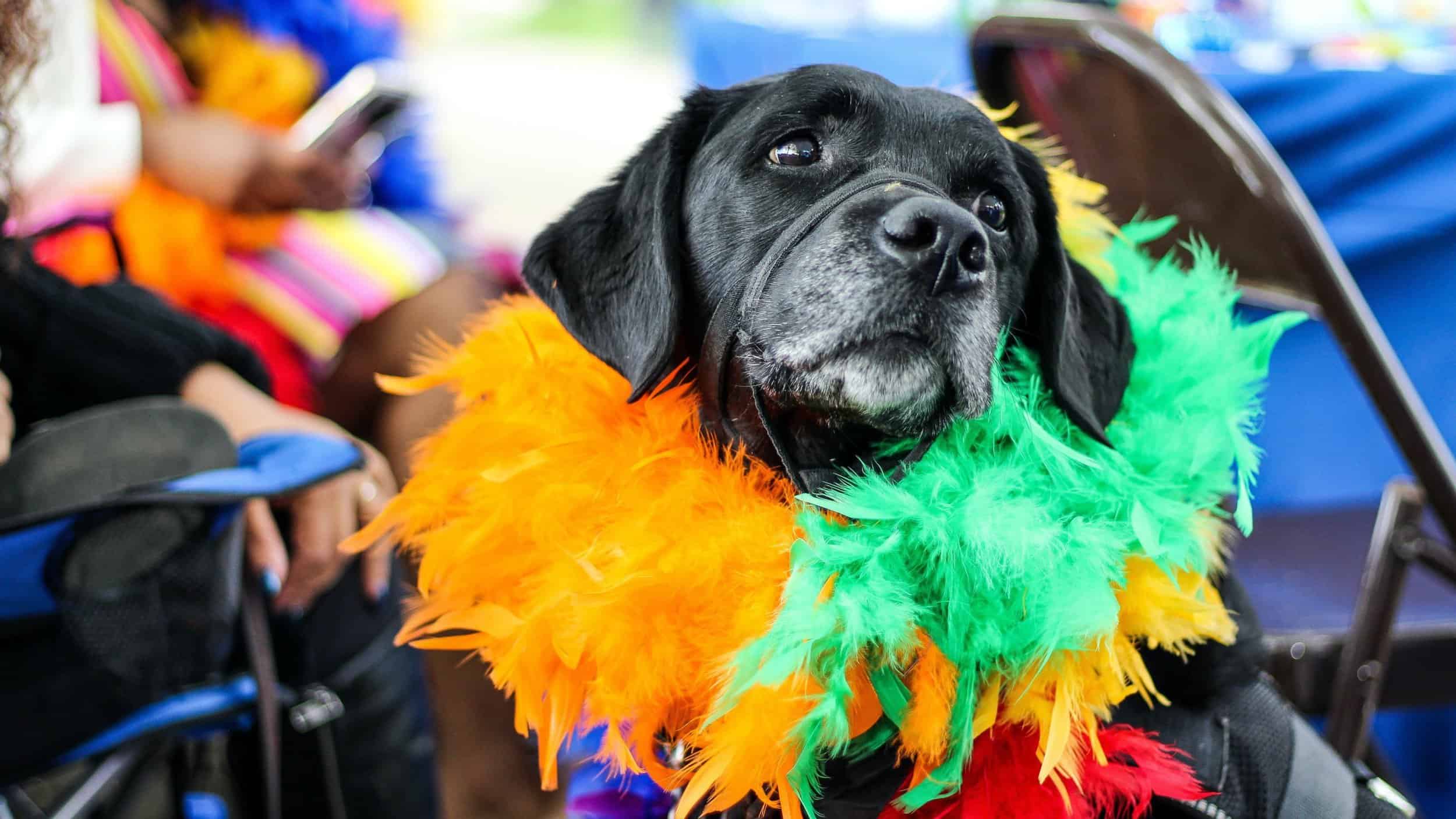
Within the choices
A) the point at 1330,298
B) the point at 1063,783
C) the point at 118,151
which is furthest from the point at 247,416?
the point at 1330,298

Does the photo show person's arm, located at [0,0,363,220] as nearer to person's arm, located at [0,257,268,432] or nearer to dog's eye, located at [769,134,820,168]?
person's arm, located at [0,257,268,432]

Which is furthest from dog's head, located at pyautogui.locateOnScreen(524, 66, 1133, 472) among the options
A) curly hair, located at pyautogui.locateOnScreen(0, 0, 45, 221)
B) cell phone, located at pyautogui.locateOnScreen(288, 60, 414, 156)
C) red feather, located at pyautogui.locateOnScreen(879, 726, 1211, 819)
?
cell phone, located at pyautogui.locateOnScreen(288, 60, 414, 156)

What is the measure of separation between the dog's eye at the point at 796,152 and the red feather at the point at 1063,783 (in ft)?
1.70

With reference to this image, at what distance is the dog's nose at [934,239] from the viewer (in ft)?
2.54

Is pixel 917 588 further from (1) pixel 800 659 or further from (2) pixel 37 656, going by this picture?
(2) pixel 37 656

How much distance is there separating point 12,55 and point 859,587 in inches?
41.4

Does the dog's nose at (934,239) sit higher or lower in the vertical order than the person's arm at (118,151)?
higher

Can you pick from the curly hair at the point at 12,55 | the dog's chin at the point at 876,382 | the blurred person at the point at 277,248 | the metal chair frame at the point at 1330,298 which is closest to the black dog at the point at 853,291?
the dog's chin at the point at 876,382

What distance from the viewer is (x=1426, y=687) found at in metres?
1.34

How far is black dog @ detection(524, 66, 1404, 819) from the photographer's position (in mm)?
804

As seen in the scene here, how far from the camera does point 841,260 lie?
80 cm

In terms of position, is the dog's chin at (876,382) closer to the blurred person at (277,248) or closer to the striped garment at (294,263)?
the blurred person at (277,248)

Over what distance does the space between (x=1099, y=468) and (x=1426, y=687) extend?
843 millimetres

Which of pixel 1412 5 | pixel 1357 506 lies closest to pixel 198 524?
pixel 1357 506
